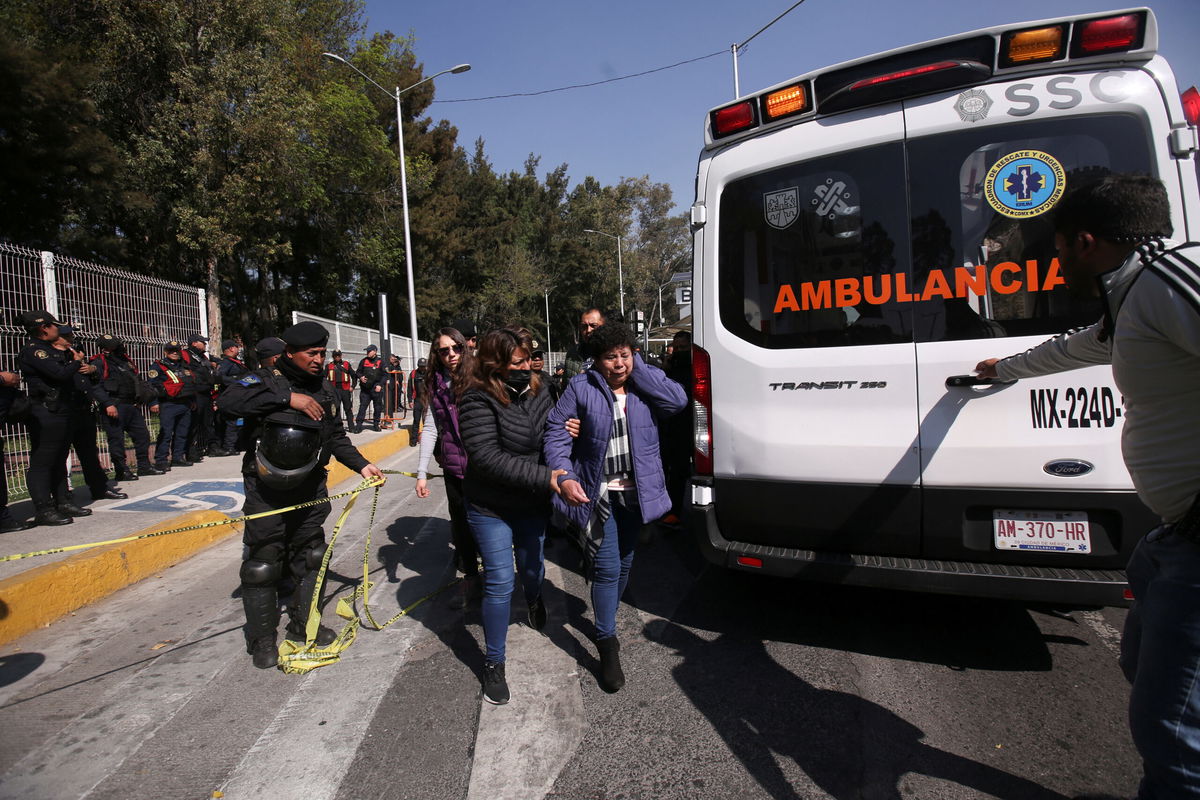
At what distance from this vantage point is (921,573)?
9.71ft

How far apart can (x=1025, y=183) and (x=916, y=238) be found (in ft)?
1.50

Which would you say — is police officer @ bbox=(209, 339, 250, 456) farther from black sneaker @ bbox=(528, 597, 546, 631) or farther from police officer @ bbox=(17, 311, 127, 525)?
black sneaker @ bbox=(528, 597, 546, 631)

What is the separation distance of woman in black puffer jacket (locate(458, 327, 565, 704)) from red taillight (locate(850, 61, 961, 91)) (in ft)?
6.46

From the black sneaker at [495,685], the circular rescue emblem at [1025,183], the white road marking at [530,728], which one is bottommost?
the white road marking at [530,728]

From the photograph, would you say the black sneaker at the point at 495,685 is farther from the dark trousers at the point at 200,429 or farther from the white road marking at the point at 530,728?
the dark trousers at the point at 200,429

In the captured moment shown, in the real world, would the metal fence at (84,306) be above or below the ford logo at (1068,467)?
above

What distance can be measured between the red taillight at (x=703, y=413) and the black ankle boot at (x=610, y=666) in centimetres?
97

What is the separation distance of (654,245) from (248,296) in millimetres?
34561

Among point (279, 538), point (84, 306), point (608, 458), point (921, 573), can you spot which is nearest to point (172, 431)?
point (84, 306)

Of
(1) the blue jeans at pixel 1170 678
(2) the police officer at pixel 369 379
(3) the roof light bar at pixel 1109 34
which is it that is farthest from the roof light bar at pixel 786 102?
(2) the police officer at pixel 369 379

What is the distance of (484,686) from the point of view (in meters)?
3.10

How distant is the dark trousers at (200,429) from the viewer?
9609 millimetres

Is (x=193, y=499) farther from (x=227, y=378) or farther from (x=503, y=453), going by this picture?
(x=503, y=453)

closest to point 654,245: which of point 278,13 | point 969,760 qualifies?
point 278,13
